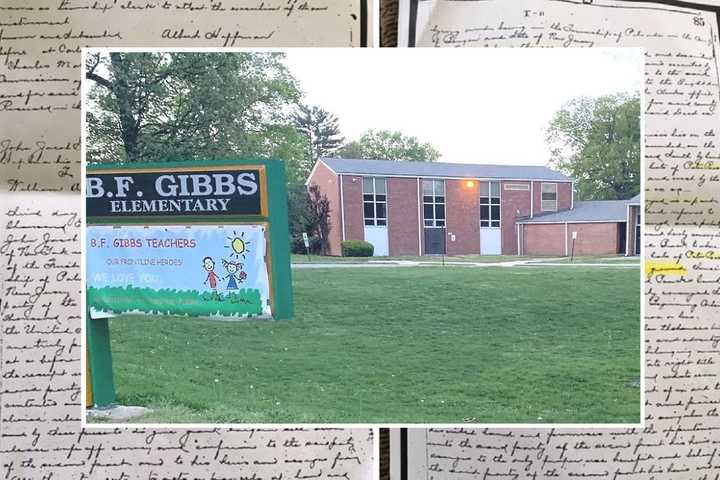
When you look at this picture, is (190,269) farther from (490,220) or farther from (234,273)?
(490,220)

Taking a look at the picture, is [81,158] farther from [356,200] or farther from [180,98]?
[356,200]

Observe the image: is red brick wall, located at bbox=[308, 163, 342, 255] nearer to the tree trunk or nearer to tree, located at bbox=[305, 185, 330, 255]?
tree, located at bbox=[305, 185, 330, 255]

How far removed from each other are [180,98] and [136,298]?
0.20 m

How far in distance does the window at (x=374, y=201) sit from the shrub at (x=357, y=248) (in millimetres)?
Answer: 21

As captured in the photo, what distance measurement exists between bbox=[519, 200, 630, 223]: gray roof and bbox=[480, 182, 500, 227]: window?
0.03 m

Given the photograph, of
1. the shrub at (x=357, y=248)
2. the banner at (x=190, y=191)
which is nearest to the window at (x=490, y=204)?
the shrub at (x=357, y=248)

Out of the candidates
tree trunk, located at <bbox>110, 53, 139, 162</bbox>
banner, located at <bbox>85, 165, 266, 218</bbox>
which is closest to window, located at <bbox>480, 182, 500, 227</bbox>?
banner, located at <bbox>85, 165, 266, 218</bbox>

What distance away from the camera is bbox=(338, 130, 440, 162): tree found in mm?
570

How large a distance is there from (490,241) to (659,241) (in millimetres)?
178

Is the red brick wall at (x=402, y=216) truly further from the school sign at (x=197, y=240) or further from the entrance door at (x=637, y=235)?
the entrance door at (x=637, y=235)

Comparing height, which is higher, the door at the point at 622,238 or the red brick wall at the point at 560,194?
the red brick wall at the point at 560,194

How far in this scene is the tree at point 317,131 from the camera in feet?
1.90

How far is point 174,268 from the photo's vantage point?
59cm

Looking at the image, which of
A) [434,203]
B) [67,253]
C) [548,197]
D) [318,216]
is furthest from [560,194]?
[67,253]
